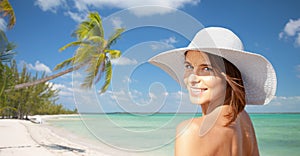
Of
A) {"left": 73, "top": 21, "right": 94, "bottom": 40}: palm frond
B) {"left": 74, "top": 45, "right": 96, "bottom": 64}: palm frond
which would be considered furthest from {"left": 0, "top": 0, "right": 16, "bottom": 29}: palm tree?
{"left": 74, "top": 45, "right": 96, "bottom": 64}: palm frond

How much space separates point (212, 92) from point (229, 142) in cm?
15

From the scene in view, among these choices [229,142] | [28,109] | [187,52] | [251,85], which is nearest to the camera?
[229,142]

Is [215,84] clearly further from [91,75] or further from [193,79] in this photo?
[91,75]

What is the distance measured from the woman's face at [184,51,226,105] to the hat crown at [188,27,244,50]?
36 mm

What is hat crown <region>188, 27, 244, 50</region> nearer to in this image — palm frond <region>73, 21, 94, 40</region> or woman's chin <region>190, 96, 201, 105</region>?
woman's chin <region>190, 96, 201, 105</region>

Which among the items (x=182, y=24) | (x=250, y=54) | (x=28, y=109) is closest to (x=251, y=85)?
(x=250, y=54)

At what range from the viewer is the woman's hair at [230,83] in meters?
0.92

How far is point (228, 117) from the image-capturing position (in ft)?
2.95

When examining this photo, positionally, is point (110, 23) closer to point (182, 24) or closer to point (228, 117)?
point (182, 24)

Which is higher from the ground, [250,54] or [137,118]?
[250,54]

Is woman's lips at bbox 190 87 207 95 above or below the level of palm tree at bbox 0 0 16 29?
below

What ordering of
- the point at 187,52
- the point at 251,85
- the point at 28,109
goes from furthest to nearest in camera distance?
the point at 28,109 → the point at 251,85 → the point at 187,52

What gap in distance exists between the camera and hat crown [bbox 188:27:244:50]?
35.6 inches

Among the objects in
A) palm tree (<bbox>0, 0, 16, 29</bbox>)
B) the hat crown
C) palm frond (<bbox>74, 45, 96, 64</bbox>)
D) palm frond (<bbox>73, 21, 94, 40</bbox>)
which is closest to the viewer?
the hat crown
